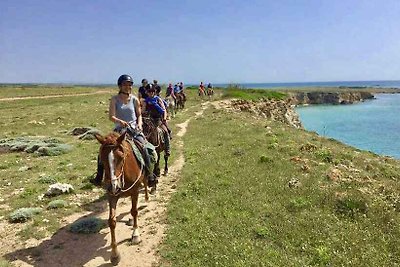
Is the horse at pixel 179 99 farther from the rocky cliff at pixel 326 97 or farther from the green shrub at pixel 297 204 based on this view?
the rocky cliff at pixel 326 97

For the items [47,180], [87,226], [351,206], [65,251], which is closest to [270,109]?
[47,180]

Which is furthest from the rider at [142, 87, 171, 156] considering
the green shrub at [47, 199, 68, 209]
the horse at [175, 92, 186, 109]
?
the horse at [175, 92, 186, 109]

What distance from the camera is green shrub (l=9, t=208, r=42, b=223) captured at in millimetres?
12336

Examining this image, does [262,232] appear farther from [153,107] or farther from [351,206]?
[153,107]

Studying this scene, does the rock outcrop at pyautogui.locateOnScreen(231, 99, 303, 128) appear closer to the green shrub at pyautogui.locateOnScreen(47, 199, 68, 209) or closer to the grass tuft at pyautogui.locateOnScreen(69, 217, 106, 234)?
the green shrub at pyautogui.locateOnScreen(47, 199, 68, 209)

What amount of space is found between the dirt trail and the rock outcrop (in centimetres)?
4360

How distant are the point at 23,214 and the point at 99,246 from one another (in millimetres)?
3975

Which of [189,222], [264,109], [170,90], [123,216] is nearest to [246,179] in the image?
[189,222]

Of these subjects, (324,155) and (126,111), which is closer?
(126,111)

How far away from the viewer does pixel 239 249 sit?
9648 mm

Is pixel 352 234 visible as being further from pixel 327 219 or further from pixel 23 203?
pixel 23 203

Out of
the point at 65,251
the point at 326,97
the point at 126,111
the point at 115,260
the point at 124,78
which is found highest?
the point at 124,78

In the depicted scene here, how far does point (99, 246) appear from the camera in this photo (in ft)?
33.9

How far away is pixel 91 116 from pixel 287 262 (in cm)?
3591
